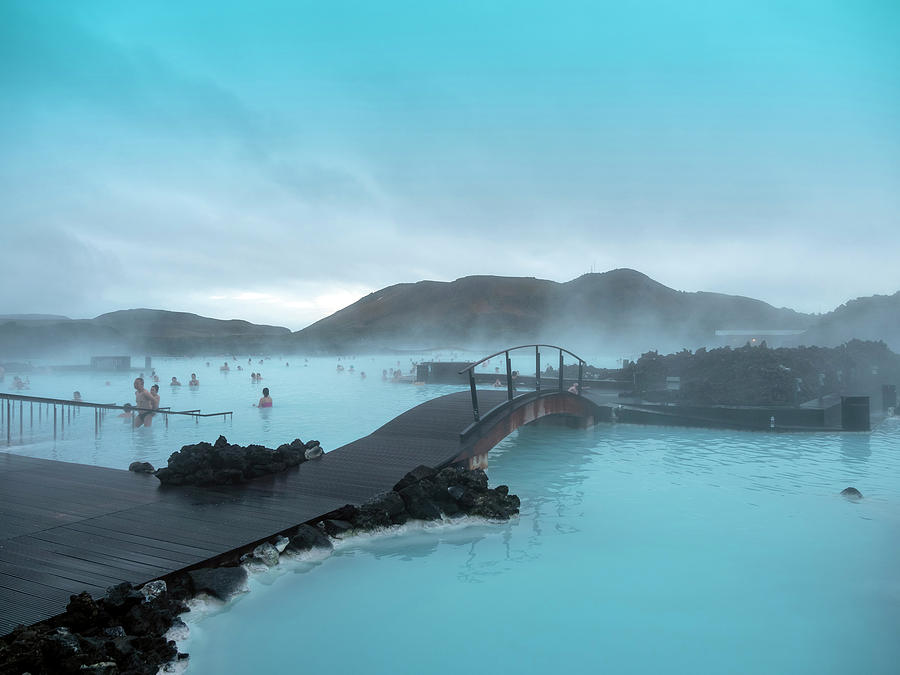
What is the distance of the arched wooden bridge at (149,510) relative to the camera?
11.3ft

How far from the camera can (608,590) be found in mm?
4637

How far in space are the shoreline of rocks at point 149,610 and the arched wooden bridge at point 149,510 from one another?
116 millimetres

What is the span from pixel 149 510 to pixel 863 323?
44.9 m

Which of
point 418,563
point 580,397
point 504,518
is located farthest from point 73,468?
point 580,397

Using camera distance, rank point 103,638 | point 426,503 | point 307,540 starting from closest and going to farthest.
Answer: point 103,638, point 307,540, point 426,503

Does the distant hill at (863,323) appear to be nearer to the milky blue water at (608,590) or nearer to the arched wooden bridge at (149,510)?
the milky blue water at (608,590)

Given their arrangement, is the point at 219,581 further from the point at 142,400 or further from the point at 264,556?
the point at 142,400

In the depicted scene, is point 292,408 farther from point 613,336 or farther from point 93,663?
point 613,336

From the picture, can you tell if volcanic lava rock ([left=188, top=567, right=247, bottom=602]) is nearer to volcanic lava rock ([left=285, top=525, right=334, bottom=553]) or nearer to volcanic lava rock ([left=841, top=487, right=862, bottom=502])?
volcanic lava rock ([left=285, top=525, right=334, bottom=553])

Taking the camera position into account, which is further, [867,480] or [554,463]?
[554,463]

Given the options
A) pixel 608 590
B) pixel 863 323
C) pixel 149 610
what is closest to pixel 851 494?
pixel 608 590

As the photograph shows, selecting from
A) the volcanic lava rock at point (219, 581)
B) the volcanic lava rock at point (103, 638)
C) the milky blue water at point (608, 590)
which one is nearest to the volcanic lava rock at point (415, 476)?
the milky blue water at point (608, 590)

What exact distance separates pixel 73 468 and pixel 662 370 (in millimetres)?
17899

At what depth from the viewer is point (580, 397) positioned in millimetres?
12180
